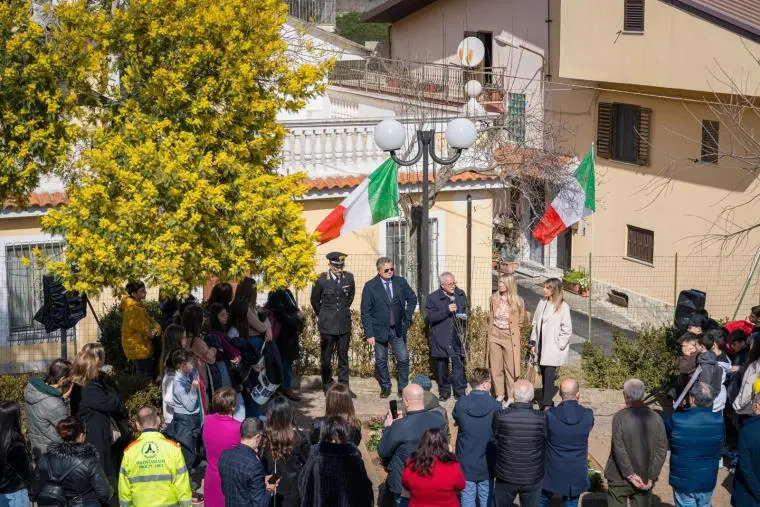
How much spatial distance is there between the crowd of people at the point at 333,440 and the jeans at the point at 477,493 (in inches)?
0.5

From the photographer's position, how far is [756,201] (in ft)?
71.8

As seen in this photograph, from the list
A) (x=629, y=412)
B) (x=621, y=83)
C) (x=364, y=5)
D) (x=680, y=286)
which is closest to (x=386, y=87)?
(x=621, y=83)

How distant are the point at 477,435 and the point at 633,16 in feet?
54.3

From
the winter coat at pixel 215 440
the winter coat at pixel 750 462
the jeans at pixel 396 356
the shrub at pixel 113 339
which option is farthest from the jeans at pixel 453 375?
the winter coat at pixel 750 462

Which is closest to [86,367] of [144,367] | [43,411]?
[43,411]

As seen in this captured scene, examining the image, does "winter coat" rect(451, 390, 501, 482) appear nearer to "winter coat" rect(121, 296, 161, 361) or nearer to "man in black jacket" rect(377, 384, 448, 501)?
"man in black jacket" rect(377, 384, 448, 501)

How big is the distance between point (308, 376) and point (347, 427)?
6390mm

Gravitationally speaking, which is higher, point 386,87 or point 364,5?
A: point 364,5

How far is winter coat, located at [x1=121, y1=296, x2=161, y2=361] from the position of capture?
12391 mm

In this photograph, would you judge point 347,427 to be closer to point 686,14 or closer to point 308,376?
point 308,376

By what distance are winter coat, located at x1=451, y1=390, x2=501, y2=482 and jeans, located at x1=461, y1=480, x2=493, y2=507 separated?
0.38 ft

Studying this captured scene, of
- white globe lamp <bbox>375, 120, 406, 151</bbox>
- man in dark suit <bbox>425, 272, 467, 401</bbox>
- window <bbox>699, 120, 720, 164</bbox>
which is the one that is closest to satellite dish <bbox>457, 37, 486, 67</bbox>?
window <bbox>699, 120, 720, 164</bbox>

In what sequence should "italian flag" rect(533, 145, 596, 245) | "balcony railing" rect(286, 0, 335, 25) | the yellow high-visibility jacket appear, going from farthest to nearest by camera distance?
1. "balcony railing" rect(286, 0, 335, 25)
2. "italian flag" rect(533, 145, 596, 245)
3. the yellow high-visibility jacket

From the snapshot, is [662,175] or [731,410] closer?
[731,410]
